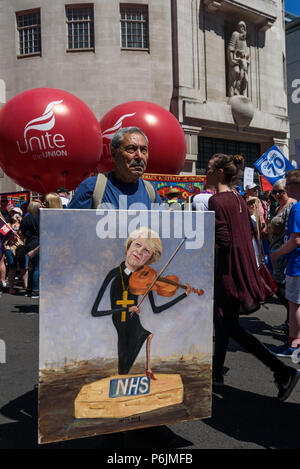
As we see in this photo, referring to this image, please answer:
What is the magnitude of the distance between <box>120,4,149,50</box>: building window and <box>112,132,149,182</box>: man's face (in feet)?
48.6

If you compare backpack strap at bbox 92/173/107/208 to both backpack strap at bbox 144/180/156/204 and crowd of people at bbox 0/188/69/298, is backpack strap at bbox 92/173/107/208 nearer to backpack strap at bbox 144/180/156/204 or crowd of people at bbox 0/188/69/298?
backpack strap at bbox 144/180/156/204

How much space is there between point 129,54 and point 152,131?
9795 millimetres

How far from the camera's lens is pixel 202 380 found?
2.54m

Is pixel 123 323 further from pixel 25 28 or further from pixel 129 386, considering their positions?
pixel 25 28

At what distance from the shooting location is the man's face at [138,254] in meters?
2.35

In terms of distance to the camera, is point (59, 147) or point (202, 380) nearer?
point (202, 380)

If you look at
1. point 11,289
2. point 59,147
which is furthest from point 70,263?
point 11,289

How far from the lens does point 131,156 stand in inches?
105

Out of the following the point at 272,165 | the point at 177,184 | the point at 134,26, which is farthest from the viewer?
the point at 134,26

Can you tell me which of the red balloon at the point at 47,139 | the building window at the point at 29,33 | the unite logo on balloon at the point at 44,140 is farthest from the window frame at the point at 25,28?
the unite logo on balloon at the point at 44,140

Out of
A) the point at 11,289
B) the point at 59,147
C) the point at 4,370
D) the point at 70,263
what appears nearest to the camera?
the point at 70,263

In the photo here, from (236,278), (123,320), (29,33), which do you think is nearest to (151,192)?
(123,320)
